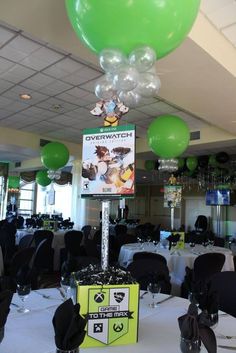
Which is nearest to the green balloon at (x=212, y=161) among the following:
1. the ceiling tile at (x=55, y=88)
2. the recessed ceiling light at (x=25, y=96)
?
the ceiling tile at (x=55, y=88)

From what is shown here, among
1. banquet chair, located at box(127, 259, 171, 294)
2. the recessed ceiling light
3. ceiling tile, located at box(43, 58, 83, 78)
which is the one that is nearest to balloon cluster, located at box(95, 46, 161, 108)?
banquet chair, located at box(127, 259, 171, 294)

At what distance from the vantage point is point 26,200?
1603 cm

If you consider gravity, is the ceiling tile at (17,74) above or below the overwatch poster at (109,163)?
above

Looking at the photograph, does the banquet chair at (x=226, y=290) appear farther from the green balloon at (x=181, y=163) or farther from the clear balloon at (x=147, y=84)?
the green balloon at (x=181, y=163)

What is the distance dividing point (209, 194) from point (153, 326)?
1059cm

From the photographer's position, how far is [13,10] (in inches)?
103

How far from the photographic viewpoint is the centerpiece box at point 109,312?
60.1 inches

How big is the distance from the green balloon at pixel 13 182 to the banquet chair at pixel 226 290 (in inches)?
522

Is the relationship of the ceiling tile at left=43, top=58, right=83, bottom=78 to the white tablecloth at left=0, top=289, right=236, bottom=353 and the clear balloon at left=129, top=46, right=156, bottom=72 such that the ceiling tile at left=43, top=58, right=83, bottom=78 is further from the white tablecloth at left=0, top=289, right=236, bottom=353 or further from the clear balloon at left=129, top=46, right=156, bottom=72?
the white tablecloth at left=0, top=289, right=236, bottom=353

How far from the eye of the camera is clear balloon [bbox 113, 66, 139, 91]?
5.58ft

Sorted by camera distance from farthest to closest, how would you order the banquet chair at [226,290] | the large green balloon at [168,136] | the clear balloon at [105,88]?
the large green balloon at [168,136] < the banquet chair at [226,290] < the clear balloon at [105,88]

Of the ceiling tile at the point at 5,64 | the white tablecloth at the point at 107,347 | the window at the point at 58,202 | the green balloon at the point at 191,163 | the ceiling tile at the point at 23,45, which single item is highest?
the ceiling tile at the point at 5,64

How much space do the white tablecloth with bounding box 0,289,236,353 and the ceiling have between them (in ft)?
7.61

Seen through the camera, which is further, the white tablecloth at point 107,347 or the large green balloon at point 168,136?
the large green balloon at point 168,136
